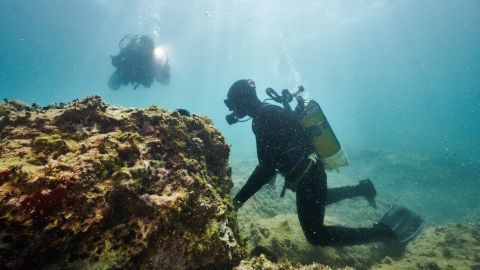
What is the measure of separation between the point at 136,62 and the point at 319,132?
1024cm

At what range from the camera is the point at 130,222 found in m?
2.04

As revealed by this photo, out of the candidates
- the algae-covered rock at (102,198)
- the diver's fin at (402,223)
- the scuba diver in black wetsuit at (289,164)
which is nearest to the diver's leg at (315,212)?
the scuba diver in black wetsuit at (289,164)

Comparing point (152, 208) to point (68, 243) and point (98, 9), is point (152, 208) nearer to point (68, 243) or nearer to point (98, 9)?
point (68, 243)

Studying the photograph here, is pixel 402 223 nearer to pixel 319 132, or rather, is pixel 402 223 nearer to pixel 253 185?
pixel 319 132

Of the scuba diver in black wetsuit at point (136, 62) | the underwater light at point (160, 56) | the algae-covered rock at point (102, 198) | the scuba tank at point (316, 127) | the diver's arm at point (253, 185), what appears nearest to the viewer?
the algae-covered rock at point (102, 198)

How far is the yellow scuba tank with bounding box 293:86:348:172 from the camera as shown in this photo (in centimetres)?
512

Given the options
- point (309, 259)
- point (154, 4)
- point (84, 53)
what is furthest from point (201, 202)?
point (84, 53)

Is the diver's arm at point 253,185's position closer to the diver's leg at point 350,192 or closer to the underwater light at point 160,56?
the diver's leg at point 350,192

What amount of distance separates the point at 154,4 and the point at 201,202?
38.2m

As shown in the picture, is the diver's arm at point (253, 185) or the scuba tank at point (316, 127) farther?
the scuba tank at point (316, 127)

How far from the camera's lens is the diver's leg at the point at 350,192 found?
616 cm

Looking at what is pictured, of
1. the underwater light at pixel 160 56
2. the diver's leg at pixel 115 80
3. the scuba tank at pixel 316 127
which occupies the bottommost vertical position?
the scuba tank at pixel 316 127

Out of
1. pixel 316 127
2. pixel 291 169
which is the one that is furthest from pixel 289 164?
pixel 316 127

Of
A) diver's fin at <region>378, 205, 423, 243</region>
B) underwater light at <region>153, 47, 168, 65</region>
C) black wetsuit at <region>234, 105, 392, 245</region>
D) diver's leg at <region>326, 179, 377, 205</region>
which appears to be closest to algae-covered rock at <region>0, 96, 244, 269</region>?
black wetsuit at <region>234, 105, 392, 245</region>
